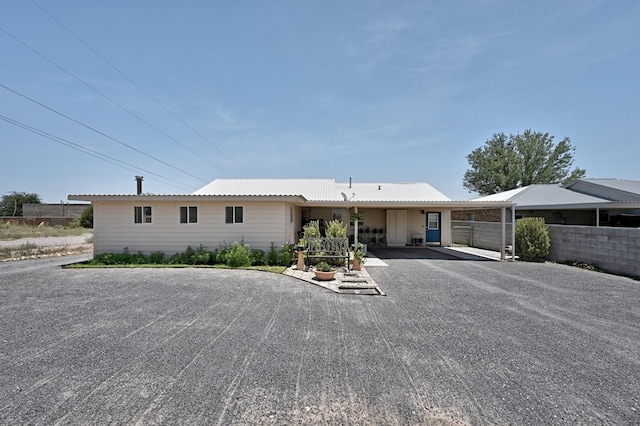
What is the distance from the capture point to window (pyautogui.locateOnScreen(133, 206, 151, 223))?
1128 cm

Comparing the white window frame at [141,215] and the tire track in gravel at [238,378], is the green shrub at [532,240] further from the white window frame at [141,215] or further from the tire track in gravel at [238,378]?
the white window frame at [141,215]

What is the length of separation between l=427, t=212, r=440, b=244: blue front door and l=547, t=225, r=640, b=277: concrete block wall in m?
5.61

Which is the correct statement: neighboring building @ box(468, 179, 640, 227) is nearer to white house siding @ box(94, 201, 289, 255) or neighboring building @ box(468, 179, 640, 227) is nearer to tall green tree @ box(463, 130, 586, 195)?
white house siding @ box(94, 201, 289, 255)

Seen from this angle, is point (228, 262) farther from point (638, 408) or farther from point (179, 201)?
point (638, 408)

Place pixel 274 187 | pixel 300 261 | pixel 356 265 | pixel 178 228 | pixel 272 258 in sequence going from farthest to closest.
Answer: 1. pixel 274 187
2. pixel 178 228
3. pixel 272 258
4. pixel 300 261
5. pixel 356 265

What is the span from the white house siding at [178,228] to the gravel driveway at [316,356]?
396cm

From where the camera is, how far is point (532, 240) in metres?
12.1

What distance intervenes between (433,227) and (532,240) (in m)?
5.53

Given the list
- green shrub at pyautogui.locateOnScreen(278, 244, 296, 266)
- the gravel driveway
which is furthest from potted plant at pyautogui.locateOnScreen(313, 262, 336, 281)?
green shrub at pyautogui.locateOnScreen(278, 244, 296, 266)

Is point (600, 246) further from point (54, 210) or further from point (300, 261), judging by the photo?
point (54, 210)

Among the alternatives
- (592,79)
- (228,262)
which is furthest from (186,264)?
(592,79)

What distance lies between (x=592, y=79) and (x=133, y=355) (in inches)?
603

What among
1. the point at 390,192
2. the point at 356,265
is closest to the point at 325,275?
the point at 356,265

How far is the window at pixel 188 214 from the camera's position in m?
11.2
